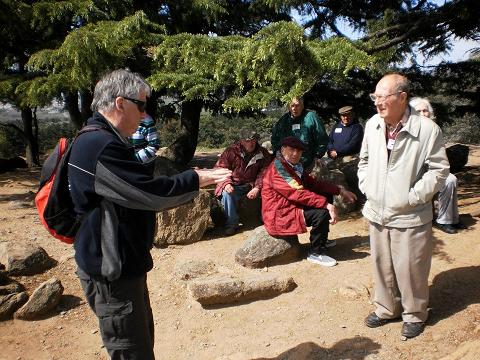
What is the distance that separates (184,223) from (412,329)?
341 cm

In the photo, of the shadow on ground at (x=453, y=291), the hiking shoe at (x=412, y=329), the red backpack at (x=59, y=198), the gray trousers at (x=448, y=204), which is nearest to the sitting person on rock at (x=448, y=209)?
the gray trousers at (x=448, y=204)

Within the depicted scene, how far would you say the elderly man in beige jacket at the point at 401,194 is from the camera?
2.98 metres

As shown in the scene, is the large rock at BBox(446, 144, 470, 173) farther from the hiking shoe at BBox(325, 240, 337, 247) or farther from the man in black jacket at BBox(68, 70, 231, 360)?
the man in black jacket at BBox(68, 70, 231, 360)

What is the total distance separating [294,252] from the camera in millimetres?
5047

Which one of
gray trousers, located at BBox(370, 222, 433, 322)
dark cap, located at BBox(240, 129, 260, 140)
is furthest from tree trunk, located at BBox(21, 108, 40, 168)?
gray trousers, located at BBox(370, 222, 433, 322)

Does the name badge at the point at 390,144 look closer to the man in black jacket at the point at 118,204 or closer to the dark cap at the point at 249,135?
the man in black jacket at the point at 118,204

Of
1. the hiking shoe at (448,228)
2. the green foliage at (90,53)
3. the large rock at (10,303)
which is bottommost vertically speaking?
the large rock at (10,303)

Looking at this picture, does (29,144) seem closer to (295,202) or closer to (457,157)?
(295,202)

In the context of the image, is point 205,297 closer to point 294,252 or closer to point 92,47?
point 294,252

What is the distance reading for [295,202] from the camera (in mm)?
4836

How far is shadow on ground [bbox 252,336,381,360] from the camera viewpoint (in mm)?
3211

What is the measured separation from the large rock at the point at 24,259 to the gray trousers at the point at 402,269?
4062 mm

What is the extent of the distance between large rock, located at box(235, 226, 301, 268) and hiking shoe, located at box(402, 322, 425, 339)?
1855mm

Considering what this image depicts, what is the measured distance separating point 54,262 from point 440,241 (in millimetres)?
4862
